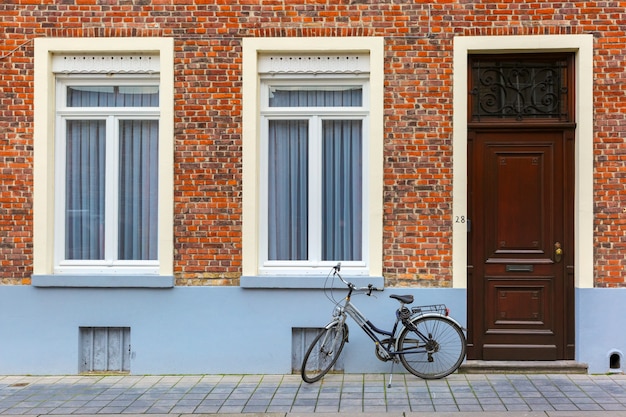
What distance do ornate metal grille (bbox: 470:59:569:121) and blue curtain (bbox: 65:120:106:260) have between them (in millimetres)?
4699

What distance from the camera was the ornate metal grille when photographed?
797 cm

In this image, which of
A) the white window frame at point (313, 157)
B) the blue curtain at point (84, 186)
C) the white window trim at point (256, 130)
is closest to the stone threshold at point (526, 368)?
the white window trim at point (256, 130)

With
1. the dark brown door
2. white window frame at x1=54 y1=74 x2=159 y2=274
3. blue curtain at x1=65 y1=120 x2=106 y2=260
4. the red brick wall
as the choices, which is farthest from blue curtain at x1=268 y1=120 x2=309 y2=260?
blue curtain at x1=65 y1=120 x2=106 y2=260

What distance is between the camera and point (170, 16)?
7934 millimetres

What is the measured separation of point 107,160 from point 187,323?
2278 mm

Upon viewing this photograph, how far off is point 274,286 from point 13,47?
4272 mm

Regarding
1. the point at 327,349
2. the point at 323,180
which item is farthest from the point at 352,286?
the point at 323,180

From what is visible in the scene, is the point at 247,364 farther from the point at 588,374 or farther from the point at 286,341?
the point at 588,374

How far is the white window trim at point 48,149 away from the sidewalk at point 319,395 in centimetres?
119

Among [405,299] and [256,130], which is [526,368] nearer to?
[405,299]

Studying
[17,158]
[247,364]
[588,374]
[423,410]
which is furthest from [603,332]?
[17,158]

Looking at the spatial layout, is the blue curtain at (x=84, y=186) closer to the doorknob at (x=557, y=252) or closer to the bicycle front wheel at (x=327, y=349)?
the bicycle front wheel at (x=327, y=349)

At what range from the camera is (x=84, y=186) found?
326 inches

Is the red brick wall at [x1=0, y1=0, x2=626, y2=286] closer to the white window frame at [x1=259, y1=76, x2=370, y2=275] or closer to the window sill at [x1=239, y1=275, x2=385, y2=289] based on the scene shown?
the window sill at [x1=239, y1=275, x2=385, y2=289]
